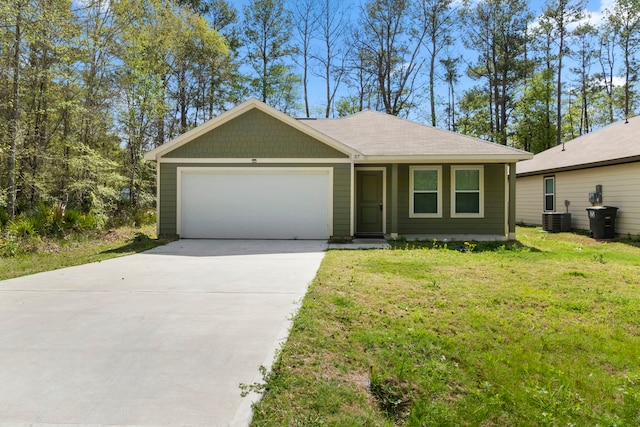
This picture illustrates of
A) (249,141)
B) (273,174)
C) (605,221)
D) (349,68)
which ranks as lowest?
(605,221)

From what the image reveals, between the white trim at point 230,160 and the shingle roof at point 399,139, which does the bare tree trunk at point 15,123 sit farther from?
the shingle roof at point 399,139

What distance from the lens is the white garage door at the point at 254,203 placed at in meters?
10.5

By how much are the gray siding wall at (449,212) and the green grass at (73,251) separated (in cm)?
681

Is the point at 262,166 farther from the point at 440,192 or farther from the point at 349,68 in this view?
the point at 349,68

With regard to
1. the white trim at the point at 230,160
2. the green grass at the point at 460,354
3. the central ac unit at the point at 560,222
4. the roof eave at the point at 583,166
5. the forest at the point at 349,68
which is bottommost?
the green grass at the point at 460,354

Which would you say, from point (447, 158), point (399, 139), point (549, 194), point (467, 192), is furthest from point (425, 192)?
point (549, 194)

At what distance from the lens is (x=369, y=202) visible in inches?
451

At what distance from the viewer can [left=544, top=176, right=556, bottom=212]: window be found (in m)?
15.1

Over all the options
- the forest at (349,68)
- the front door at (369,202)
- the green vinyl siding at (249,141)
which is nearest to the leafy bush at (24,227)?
the green vinyl siding at (249,141)

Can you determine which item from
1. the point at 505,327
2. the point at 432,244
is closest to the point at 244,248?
the point at 432,244

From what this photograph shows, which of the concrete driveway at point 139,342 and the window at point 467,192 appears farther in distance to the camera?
the window at point 467,192

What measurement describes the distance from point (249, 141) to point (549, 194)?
12551 millimetres

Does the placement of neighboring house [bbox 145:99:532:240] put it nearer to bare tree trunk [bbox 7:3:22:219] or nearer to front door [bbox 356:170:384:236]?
front door [bbox 356:170:384:236]

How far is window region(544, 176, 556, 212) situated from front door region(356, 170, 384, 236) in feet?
27.7
